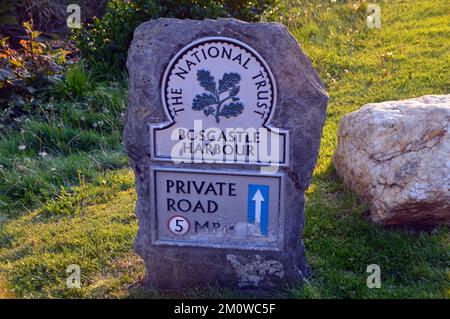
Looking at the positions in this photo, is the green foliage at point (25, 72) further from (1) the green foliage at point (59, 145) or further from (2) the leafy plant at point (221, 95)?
(2) the leafy plant at point (221, 95)

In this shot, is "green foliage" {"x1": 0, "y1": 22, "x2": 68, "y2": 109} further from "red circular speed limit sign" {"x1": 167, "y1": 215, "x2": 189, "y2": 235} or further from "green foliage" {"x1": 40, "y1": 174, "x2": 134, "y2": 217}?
"red circular speed limit sign" {"x1": 167, "y1": 215, "x2": 189, "y2": 235}

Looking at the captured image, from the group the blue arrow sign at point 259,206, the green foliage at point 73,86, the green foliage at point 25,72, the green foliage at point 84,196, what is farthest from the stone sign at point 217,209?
the green foliage at point 25,72

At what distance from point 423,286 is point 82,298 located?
1839 millimetres

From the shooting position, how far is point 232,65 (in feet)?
10.6

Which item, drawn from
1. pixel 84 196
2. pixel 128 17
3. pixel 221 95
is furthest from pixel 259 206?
pixel 128 17

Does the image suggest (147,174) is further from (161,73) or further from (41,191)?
(41,191)

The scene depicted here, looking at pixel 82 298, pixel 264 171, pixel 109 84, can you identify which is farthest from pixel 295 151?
pixel 109 84

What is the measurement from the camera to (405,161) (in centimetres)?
377

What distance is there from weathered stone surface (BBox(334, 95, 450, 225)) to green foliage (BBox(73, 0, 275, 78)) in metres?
2.81

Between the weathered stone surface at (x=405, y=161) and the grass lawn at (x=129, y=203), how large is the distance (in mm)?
148

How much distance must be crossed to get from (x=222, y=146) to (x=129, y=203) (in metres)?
1.50

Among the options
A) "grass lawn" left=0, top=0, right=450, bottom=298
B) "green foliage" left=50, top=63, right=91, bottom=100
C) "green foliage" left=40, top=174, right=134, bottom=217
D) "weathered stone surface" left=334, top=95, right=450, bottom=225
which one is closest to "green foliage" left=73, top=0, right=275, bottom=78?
"green foliage" left=50, top=63, right=91, bottom=100

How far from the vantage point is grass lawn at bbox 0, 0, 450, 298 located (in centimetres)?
355

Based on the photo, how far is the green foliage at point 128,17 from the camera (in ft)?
21.0
